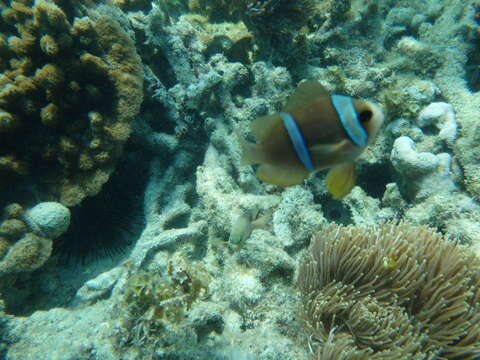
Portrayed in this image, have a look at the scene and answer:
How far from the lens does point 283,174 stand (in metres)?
1.55

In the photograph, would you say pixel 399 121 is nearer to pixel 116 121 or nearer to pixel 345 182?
pixel 345 182

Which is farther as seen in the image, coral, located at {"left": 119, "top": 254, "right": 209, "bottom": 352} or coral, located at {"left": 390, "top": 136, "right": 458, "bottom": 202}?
coral, located at {"left": 390, "top": 136, "right": 458, "bottom": 202}

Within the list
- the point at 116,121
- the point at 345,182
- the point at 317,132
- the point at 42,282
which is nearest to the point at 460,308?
the point at 345,182

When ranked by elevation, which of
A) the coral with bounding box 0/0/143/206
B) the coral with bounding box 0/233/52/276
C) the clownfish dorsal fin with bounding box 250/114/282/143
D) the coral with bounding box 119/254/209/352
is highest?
the coral with bounding box 0/0/143/206

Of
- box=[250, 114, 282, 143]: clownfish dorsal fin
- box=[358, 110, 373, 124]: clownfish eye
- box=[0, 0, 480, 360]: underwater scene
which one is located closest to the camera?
box=[358, 110, 373, 124]: clownfish eye

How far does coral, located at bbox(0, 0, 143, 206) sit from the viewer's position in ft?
11.8

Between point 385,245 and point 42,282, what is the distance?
4.30m

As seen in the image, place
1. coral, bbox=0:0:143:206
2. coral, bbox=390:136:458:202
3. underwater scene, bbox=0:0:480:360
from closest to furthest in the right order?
underwater scene, bbox=0:0:480:360 → coral, bbox=0:0:143:206 → coral, bbox=390:136:458:202

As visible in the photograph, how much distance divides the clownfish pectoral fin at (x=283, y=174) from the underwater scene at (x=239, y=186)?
0.01m

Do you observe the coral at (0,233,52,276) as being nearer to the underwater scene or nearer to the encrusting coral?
the underwater scene

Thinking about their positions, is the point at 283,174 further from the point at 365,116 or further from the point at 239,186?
the point at 239,186

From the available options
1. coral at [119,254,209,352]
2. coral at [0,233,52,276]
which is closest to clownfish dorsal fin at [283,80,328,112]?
coral at [119,254,209,352]

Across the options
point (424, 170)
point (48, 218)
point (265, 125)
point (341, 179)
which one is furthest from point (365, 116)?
point (48, 218)

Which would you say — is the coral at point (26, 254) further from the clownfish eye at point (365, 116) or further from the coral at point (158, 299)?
the clownfish eye at point (365, 116)
